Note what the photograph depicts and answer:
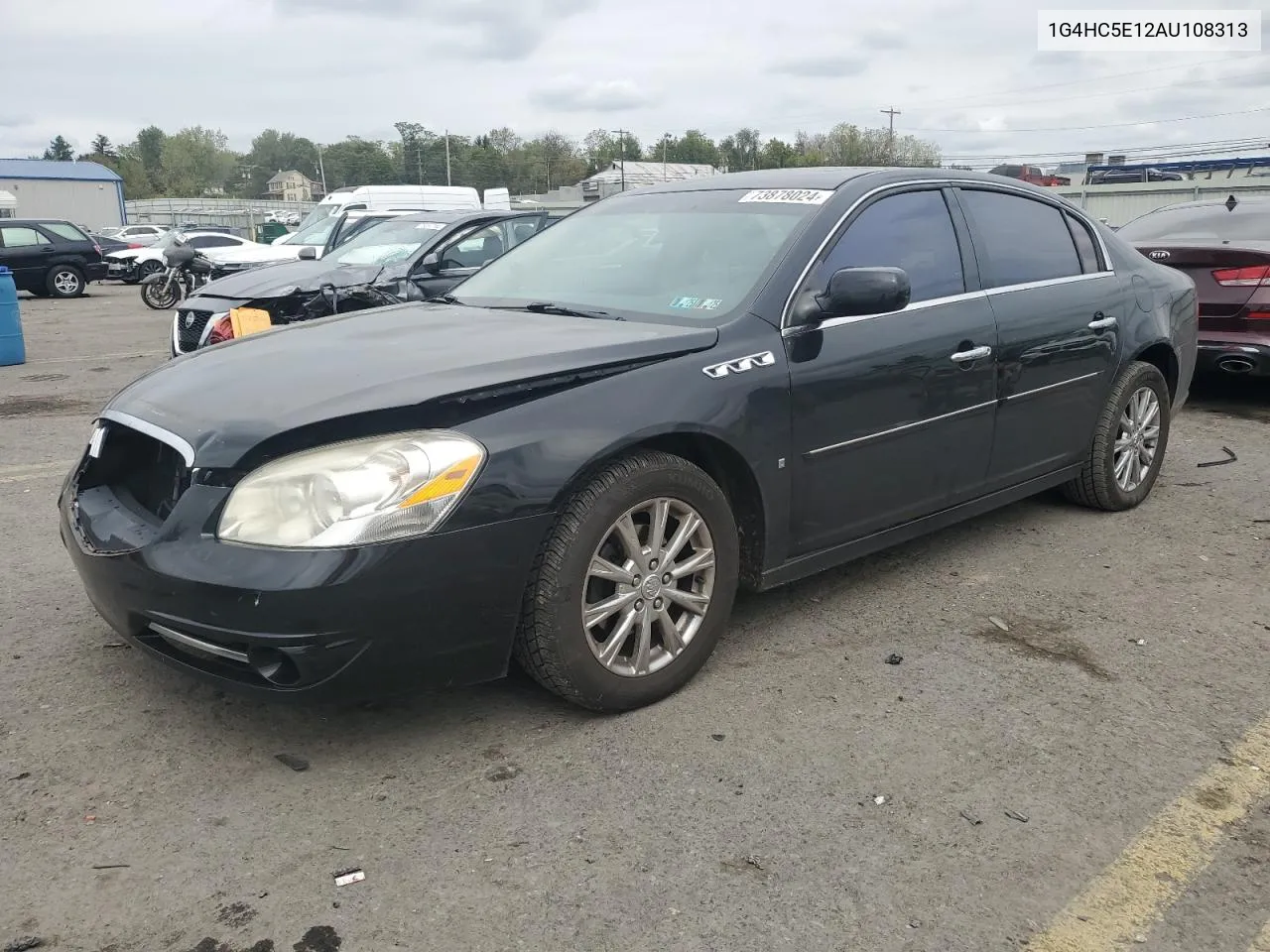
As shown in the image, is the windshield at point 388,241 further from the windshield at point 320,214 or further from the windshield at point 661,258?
the windshield at point 320,214

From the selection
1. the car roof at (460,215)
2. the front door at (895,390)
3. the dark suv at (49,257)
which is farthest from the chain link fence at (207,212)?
the front door at (895,390)

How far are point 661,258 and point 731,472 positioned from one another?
93cm

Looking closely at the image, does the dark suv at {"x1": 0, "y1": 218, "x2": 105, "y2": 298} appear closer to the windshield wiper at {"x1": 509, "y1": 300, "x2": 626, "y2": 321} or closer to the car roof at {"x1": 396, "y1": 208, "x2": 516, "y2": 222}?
the car roof at {"x1": 396, "y1": 208, "x2": 516, "y2": 222}

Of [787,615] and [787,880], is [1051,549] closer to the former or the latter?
[787,615]

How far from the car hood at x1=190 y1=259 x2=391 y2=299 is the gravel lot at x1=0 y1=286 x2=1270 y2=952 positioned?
453cm

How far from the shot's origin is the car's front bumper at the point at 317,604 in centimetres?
256

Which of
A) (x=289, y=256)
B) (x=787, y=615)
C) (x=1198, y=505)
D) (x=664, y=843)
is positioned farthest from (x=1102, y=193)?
(x=664, y=843)

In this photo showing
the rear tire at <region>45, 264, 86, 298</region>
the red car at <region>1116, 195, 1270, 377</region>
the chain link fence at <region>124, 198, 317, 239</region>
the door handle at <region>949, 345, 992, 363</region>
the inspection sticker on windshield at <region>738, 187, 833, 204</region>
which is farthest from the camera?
the chain link fence at <region>124, 198, 317, 239</region>

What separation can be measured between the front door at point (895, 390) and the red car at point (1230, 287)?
13.3ft

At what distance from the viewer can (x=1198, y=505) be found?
5359 mm

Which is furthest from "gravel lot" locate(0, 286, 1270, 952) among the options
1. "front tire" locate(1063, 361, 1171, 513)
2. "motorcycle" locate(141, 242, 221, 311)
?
"motorcycle" locate(141, 242, 221, 311)

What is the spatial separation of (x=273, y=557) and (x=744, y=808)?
1.31 metres

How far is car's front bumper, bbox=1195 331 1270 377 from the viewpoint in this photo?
7.11 metres

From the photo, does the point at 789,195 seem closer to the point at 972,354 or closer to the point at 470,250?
the point at 972,354
